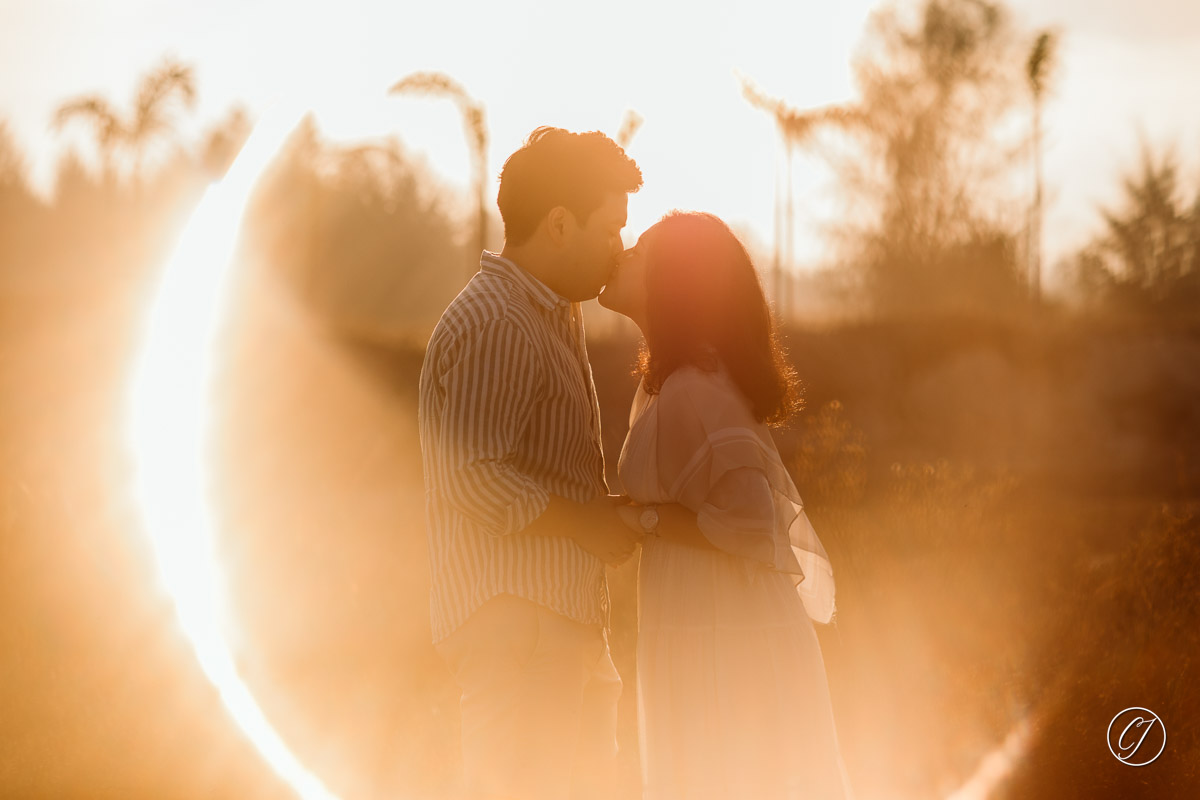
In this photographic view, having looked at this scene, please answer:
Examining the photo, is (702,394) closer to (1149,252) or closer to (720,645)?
(720,645)

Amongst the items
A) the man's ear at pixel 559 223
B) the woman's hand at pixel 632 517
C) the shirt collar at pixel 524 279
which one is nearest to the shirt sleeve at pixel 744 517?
the woman's hand at pixel 632 517

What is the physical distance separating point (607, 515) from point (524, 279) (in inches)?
30.0

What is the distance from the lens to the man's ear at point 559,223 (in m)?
3.28

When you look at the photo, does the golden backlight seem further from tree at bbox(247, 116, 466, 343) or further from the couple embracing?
tree at bbox(247, 116, 466, 343)

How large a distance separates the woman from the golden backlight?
2.95m

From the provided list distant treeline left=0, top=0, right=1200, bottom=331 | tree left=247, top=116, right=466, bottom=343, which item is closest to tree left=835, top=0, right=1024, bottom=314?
distant treeline left=0, top=0, right=1200, bottom=331

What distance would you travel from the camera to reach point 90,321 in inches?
710

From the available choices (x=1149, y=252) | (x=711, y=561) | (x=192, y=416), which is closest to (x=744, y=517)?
(x=711, y=561)

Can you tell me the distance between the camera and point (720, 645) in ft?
11.1

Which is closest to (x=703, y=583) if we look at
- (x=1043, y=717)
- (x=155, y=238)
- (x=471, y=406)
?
(x=471, y=406)

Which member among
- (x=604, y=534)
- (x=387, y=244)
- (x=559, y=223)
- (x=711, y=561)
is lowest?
(x=711, y=561)

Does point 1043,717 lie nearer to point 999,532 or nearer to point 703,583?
point 999,532

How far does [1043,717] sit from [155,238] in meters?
27.6

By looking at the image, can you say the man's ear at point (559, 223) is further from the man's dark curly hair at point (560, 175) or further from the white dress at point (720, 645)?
the white dress at point (720, 645)
